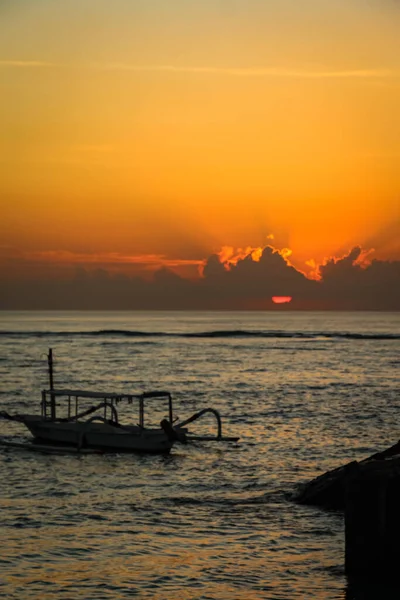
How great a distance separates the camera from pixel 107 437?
3866cm

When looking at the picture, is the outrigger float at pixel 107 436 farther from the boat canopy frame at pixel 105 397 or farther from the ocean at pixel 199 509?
the ocean at pixel 199 509

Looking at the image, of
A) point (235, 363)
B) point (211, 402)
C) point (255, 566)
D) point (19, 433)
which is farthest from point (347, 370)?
point (255, 566)

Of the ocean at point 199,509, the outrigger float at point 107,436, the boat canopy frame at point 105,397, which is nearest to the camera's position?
the ocean at point 199,509

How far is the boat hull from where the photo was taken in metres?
37.8

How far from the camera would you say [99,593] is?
18672mm

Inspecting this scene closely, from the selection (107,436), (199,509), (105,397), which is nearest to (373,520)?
(199,509)

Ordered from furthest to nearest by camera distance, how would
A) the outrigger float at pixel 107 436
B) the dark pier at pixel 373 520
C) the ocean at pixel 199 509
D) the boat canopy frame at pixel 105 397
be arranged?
the boat canopy frame at pixel 105 397 → the outrigger float at pixel 107 436 → the ocean at pixel 199 509 → the dark pier at pixel 373 520

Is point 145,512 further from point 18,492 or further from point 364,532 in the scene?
point 364,532

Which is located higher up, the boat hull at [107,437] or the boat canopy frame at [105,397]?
the boat canopy frame at [105,397]

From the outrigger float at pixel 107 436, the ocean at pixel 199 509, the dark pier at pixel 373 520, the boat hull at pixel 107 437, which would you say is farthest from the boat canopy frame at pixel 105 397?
the dark pier at pixel 373 520

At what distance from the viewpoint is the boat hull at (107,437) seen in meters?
37.8

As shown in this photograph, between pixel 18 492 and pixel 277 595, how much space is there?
13189mm

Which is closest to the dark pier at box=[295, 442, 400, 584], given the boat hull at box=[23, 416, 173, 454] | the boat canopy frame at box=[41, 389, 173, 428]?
the boat hull at box=[23, 416, 173, 454]

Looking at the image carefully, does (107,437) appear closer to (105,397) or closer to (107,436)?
(107,436)
